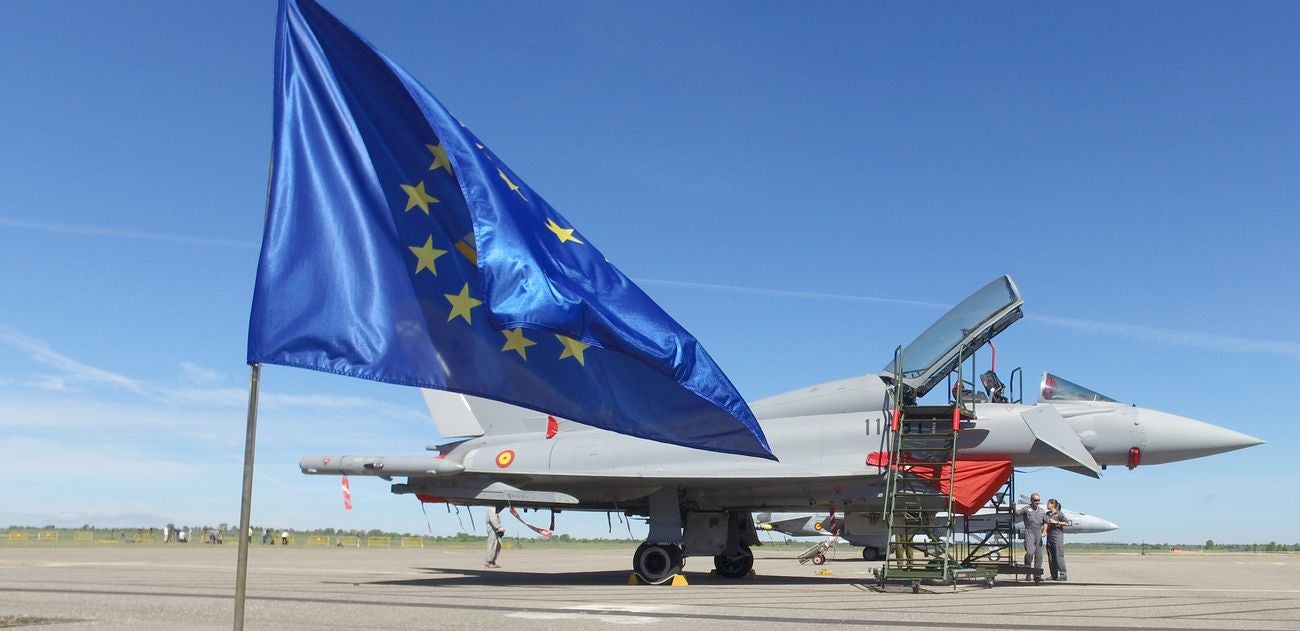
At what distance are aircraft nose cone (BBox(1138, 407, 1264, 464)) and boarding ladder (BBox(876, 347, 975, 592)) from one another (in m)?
2.87

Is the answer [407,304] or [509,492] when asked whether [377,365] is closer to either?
[407,304]

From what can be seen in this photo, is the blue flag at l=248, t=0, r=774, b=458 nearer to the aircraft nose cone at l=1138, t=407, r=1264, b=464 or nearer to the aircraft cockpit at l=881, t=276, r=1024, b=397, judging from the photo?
the aircraft cockpit at l=881, t=276, r=1024, b=397

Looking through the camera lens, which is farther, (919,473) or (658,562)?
(658,562)

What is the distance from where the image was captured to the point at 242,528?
4.43 meters

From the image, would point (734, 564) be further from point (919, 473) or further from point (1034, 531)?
point (1034, 531)

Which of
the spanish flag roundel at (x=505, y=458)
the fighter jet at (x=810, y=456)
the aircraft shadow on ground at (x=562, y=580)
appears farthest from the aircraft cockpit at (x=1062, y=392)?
the spanish flag roundel at (x=505, y=458)

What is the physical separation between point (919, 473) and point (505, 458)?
6.84 m

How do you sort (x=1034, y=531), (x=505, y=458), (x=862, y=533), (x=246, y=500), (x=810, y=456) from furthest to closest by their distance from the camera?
1. (x=862, y=533)
2. (x=1034, y=531)
3. (x=505, y=458)
4. (x=810, y=456)
5. (x=246, y=500)

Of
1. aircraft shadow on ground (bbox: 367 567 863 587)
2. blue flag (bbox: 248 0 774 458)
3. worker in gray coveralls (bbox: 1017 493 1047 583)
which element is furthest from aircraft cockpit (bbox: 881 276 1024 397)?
blue flag (bbox: 248 0 774 458)

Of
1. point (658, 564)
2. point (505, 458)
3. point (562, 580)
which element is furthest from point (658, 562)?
point (505, 458)

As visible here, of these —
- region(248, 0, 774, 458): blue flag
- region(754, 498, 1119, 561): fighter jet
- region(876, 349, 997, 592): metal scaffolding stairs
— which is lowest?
region(754, 498, 1119, 561): fighter jet

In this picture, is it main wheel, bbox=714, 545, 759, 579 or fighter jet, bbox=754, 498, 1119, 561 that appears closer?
main wheel, bbox=714, 545, 759, 579

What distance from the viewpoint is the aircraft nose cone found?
15.0 m

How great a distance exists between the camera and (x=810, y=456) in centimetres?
1540
